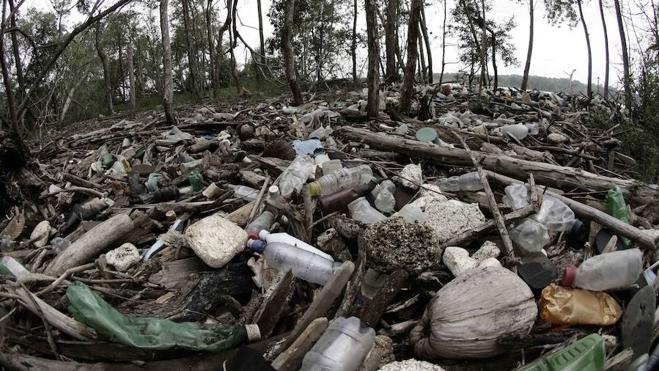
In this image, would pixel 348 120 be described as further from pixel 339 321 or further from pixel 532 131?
pixel 339 321

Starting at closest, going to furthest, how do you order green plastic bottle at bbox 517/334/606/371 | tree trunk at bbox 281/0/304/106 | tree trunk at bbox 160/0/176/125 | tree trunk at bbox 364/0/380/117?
green plastic bottle at bbox 517/334/606/371, tree trunk at bbox 364/0/380/117, tree trunk at bbox 160/0/176/125, tree trunk at bbox 281/0/304/106

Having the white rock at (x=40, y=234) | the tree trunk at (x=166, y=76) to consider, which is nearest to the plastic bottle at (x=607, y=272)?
the white rock at (x=40, y=234)

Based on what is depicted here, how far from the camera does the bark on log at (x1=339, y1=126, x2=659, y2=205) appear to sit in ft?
9.48

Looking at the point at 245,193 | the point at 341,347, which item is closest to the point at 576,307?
the point at 341,347

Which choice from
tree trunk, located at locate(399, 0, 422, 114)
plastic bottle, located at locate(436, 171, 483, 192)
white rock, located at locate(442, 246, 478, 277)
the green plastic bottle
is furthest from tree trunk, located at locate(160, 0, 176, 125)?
the green plastic bottle

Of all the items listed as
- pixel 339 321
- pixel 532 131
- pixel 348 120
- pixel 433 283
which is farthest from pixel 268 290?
pixel 532 131

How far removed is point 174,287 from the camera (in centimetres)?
226

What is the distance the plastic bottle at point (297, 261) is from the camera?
2197mm

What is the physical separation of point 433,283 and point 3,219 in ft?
11.1

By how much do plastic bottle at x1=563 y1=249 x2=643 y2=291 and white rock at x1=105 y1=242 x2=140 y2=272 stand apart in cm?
222

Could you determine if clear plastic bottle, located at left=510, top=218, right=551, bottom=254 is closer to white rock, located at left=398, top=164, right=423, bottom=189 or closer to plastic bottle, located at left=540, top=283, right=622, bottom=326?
plastic bottle, located at left=540, top=283, right=622, bottom=326

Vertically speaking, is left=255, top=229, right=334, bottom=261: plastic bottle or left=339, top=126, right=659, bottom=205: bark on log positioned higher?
left=339, top=126, right=659, bottom=205: bark on log

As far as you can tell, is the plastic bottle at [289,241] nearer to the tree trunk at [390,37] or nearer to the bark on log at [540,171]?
the bark on log at [540,171]

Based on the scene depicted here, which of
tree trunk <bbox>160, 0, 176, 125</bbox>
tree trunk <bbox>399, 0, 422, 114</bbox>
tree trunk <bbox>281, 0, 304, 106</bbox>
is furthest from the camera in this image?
tree trunk <bbox>281, 0, 304, 106</bbox>
